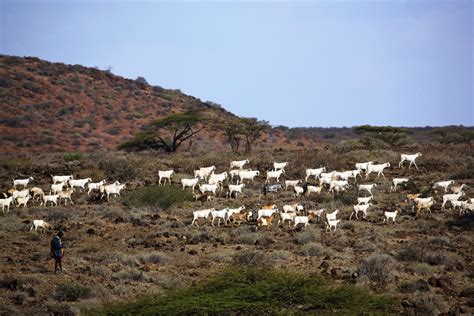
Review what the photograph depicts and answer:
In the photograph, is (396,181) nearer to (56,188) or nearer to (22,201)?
(56,188)

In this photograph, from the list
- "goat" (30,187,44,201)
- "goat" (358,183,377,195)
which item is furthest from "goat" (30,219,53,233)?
"goat" (358,183,377,195)

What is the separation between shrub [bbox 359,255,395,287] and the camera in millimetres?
14931

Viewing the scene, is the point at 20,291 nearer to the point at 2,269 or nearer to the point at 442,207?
the point at 2,269

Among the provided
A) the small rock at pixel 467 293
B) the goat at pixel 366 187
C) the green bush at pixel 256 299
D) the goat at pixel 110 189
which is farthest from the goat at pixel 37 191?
the small rock at pixel 467 293

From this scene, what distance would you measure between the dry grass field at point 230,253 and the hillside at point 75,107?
2387 centimetres

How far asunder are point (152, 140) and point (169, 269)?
29.4 meters

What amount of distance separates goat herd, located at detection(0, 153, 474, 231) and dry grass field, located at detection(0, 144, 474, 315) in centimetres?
41

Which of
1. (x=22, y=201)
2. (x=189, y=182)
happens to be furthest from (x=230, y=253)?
(x=22, y=201)

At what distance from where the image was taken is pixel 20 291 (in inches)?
561

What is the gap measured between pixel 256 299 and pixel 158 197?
50.1 ft

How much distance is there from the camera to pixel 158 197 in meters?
25.8

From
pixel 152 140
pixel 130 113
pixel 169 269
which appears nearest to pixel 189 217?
pixel 169 269

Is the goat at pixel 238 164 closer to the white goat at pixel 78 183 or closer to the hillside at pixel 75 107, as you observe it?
the white goat at pixel 78 183

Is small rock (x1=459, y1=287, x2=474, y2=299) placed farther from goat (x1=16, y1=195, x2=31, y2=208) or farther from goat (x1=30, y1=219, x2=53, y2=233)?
goat (x1=16, y1=195, x2=31, y2=208)
